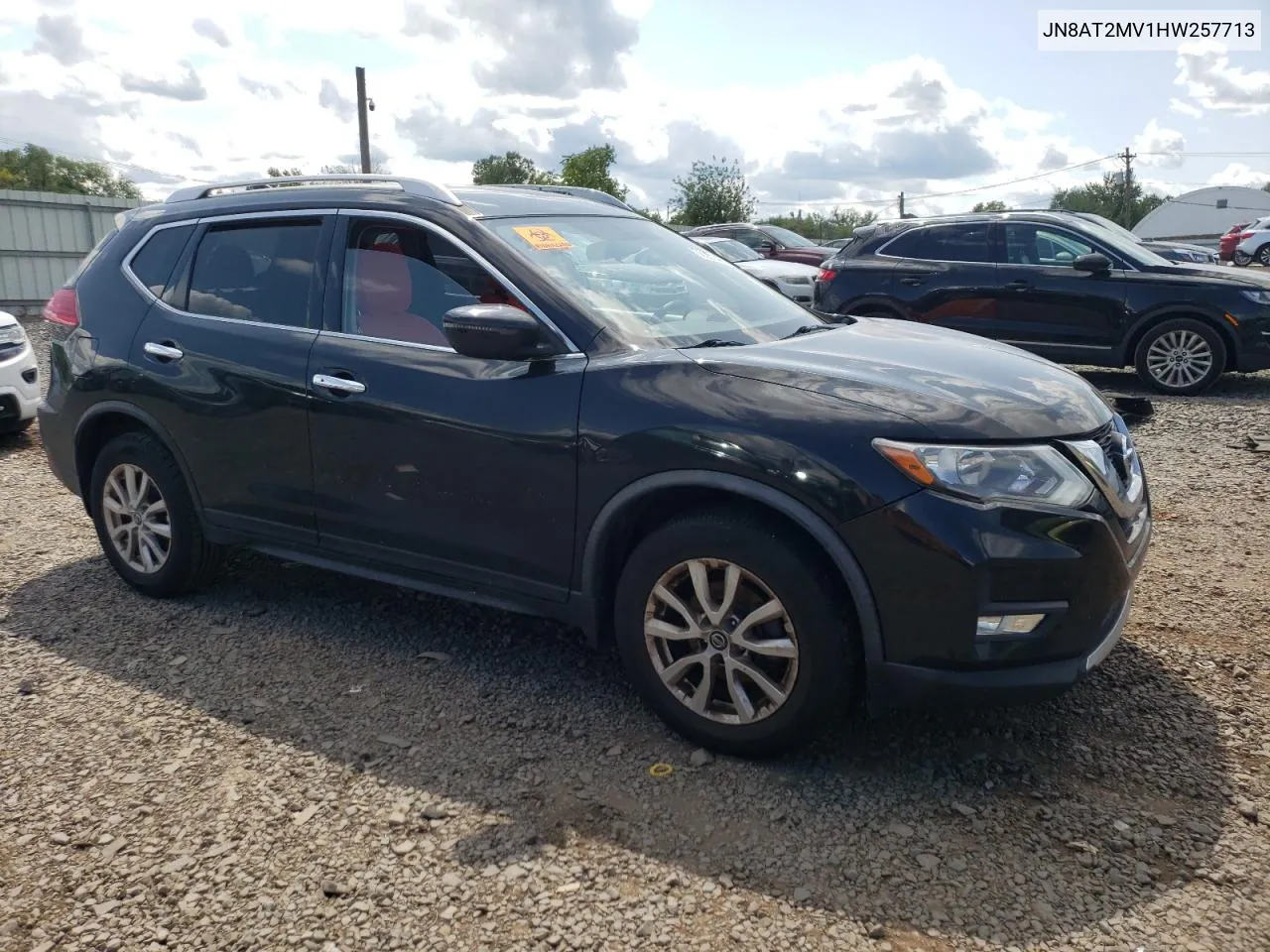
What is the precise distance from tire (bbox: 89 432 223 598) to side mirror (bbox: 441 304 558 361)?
1800 millimetres

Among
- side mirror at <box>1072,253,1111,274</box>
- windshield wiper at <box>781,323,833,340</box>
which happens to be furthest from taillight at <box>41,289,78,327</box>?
side mirror at <box>1072,253,1111,274</box>

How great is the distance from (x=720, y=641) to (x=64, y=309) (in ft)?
11.8

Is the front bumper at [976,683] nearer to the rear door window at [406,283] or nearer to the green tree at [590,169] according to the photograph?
the rear door window at [406,283]

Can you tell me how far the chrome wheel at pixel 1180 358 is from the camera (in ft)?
31.9

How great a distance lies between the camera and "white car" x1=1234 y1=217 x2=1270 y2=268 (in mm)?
28500

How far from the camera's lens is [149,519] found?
4.78 metres

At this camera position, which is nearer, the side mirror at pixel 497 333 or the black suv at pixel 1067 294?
the side mirror at pixel 497 333

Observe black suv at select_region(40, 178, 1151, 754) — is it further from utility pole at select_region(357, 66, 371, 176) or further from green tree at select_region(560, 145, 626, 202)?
green tree at select_region(560, 145, 626, 202)

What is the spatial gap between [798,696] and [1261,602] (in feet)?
8.39

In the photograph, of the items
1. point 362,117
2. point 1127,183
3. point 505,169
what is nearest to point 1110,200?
point 1127,183

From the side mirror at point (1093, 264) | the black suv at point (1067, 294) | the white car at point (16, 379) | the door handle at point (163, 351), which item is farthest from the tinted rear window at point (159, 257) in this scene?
the side mirror at point (1093, 264)

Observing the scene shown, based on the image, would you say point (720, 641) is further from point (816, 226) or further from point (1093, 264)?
point (816, 226)

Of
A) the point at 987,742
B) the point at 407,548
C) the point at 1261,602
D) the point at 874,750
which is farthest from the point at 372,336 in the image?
the point at 1261,602

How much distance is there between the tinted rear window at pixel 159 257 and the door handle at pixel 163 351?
0.82 feet
